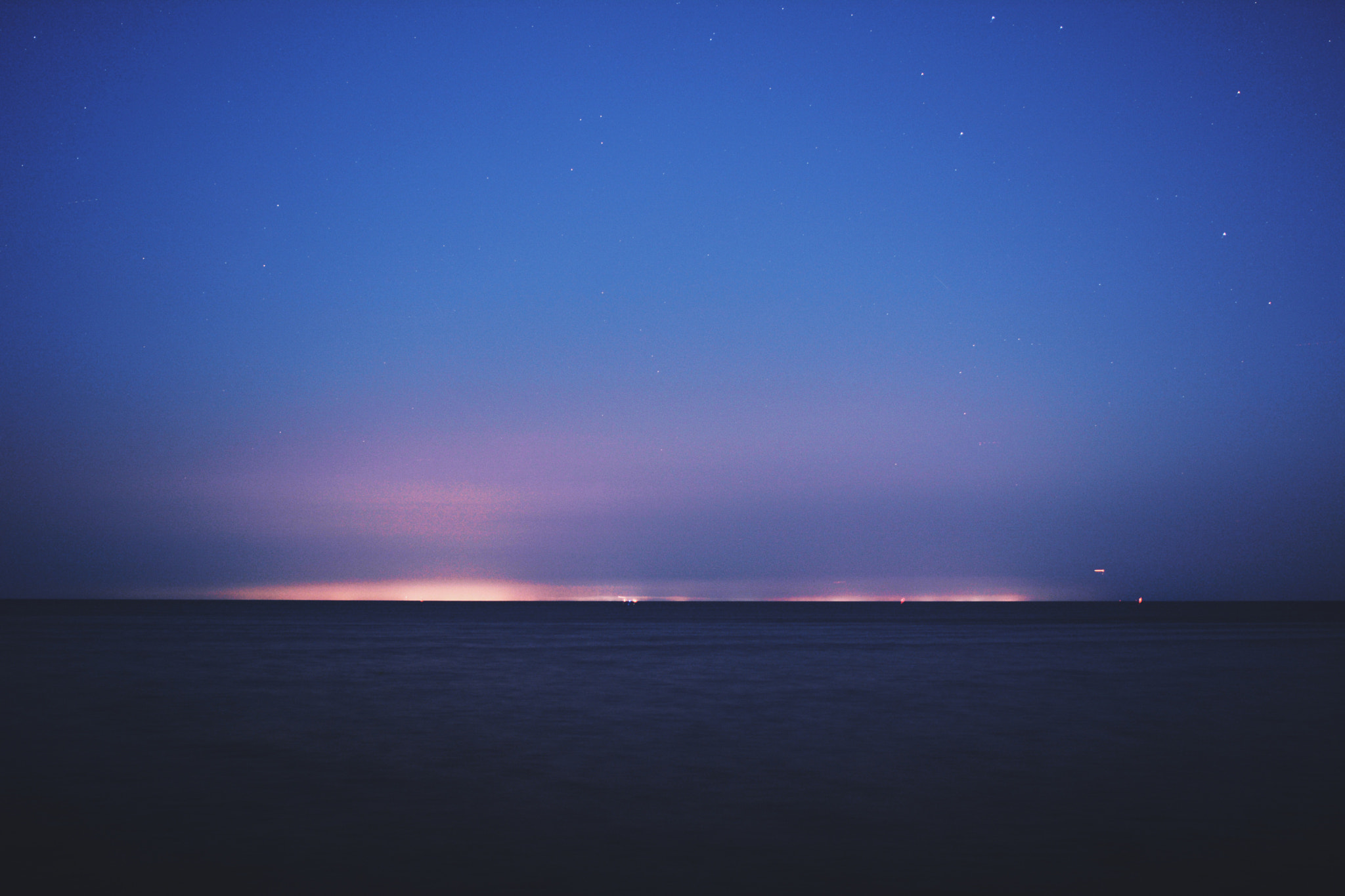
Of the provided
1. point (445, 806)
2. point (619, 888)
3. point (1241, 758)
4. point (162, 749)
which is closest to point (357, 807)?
point (445, 806)

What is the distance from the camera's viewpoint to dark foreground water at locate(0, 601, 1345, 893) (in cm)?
641

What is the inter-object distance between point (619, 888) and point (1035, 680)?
1702cm

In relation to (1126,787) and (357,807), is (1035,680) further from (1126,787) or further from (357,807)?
(357,807)

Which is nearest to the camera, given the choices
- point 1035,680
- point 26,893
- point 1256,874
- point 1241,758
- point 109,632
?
point 26,893

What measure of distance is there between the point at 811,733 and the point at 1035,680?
1021cm

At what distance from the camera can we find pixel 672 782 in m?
9.52

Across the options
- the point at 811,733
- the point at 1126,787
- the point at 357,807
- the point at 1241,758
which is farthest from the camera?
the point at 811,733

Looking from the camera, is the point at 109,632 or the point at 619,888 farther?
the point at 109,632

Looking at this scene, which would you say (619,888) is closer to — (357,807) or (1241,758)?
(357,807)

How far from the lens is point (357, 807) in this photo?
326 inches

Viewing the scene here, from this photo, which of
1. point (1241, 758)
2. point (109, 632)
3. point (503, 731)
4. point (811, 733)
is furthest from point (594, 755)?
point (109, 632)

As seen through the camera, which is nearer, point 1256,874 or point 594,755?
point 1256,874

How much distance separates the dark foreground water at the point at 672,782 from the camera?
6.41 metres

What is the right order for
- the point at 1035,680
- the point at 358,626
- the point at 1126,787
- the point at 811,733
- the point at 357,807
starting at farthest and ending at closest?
the point at 358,626 < the point at 1035,680 < the point at 811,733 < the point at 1126,787 < the point at 357,807
